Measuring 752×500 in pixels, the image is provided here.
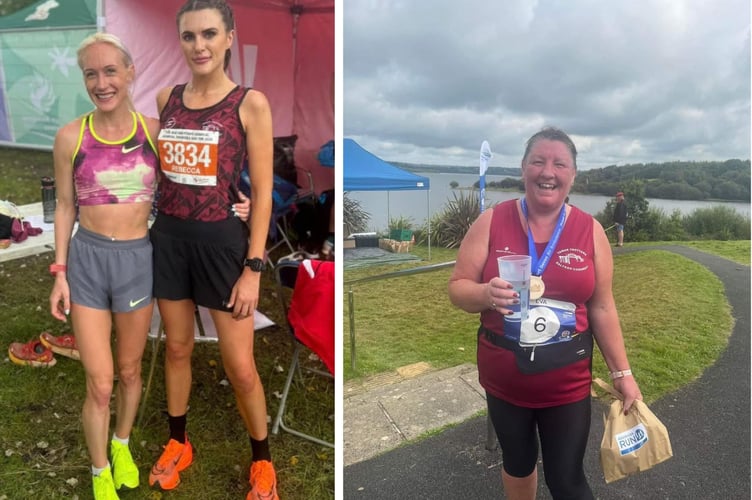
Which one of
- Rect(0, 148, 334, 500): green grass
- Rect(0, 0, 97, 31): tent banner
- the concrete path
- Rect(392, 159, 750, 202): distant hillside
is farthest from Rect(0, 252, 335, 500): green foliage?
Rect(0, 0, 97, 31): tent banner

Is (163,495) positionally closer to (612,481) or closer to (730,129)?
(612,481)

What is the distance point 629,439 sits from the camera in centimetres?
158

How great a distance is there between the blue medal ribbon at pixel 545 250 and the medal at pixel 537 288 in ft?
0.05

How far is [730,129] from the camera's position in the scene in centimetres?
158

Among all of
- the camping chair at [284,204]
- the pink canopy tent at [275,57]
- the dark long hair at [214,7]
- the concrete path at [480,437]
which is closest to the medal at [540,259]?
the concrete path at [480,437]

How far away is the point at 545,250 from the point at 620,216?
0.25 metres

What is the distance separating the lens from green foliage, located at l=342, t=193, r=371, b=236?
164 cm

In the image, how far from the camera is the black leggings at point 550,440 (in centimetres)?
155

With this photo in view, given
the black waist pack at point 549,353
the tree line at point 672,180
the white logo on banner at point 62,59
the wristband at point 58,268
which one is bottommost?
the black waist pack at point 549,353

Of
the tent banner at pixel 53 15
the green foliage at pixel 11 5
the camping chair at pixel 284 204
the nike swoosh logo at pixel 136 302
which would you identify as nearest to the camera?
the nike swoosh logo at pixel 136 302

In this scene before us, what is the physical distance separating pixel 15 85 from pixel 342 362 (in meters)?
4.31

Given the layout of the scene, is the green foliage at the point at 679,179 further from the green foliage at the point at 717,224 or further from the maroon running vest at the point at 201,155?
the maroon running vest at the point at 201,155

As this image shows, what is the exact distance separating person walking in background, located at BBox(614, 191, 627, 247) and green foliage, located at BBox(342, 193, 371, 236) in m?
0.67

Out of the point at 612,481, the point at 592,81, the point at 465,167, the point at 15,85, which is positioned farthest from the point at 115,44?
the point at 15,85
